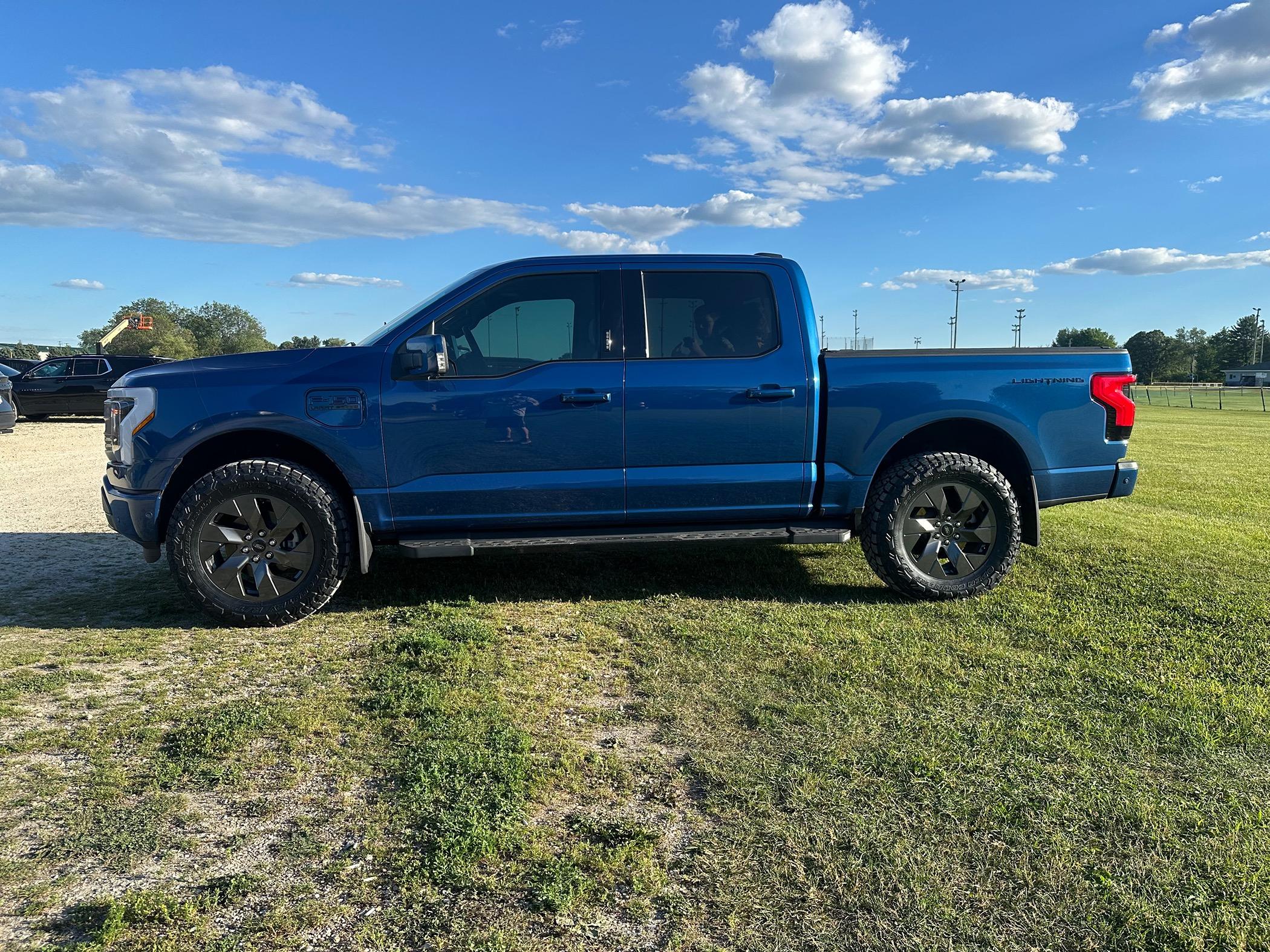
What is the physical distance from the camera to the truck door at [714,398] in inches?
185

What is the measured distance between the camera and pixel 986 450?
5230 mm

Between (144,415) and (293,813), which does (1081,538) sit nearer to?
(293,813)

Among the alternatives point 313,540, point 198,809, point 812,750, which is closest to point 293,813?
point 198,809

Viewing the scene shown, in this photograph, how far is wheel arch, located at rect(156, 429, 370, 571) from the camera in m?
4.59

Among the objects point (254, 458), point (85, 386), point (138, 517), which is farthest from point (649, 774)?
point (85, 386)

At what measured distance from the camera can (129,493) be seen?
178 inches

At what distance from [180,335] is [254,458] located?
110m

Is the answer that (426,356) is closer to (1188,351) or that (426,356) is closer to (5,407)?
(5,407)

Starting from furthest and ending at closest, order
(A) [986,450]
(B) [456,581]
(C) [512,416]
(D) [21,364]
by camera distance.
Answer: (D) [21,364] → (B) [456,581] → (A) [986,450] → (C) [512,416]

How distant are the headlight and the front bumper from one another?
0.20 metres

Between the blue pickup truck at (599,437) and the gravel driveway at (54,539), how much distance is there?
1003 mm

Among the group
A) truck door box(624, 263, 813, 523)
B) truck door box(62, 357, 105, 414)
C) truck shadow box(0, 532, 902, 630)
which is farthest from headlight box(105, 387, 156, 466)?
truck door box(62, 357, 105, 414)

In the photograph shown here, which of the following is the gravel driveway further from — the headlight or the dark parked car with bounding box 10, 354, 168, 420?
the dark parked car with bounding box 10, 354, 168, 420

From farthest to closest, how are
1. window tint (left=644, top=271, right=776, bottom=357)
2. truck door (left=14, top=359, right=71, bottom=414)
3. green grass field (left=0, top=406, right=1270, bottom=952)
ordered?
truck door (left=14, top=359, right=71, bottom=414), window tint (left=644, top=271, right=776, bottom=357), green grass field (left=0, top=406, right=1270, bottom=952)
